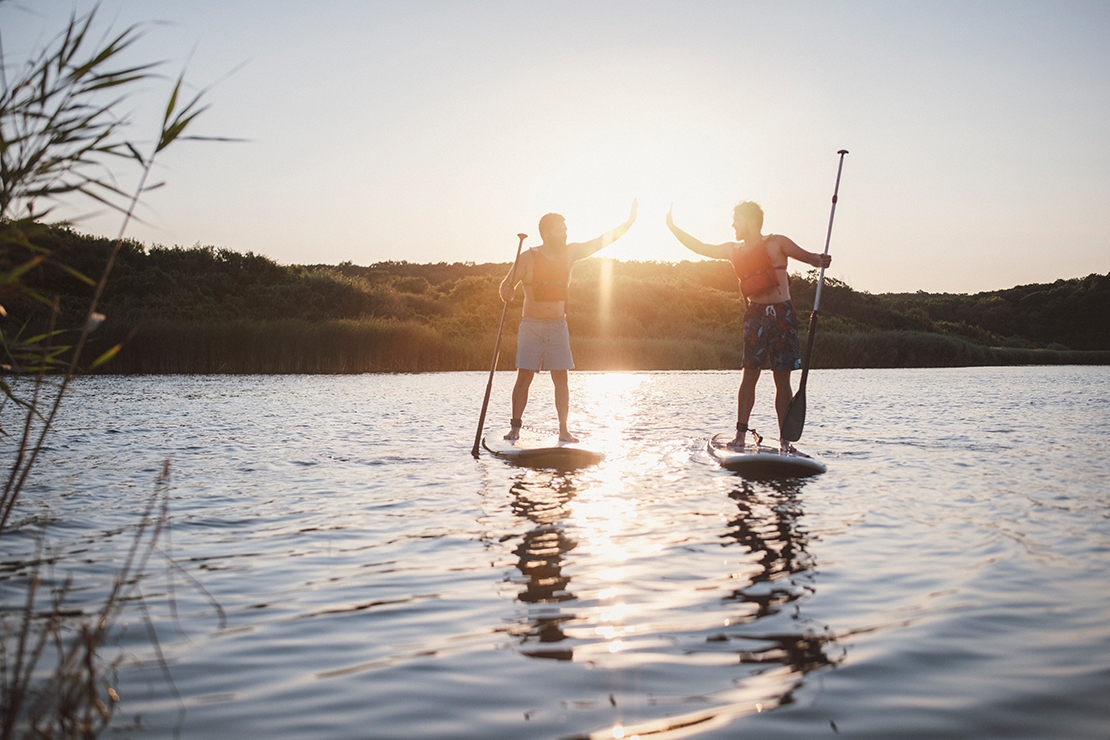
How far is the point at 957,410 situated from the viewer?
12.6m

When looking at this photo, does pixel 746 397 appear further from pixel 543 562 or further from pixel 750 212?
pixel 543 562

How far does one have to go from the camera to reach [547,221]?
795 centimetres

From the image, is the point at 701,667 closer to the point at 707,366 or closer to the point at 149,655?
the point at 149,655

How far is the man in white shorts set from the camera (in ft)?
25.7

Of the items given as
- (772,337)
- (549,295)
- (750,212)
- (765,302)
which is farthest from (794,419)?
(549,295)

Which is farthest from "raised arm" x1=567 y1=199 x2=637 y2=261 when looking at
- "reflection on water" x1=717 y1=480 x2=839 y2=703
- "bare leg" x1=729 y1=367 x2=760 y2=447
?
"reflection on water" x1=717 y1=480 x2=839 y2=703

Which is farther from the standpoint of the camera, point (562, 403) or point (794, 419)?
point (562, 403)

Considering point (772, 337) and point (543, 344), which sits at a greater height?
point (772, 337)

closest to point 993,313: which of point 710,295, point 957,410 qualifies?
point 710,295

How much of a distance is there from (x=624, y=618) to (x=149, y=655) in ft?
5.51

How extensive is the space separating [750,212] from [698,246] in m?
0.71

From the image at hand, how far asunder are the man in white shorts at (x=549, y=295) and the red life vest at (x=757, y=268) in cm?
123

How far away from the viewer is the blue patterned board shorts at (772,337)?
7324 mm

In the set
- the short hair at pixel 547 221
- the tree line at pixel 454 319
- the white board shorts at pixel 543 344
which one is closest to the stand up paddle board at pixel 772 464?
the white board shorts at pixel 543 344
